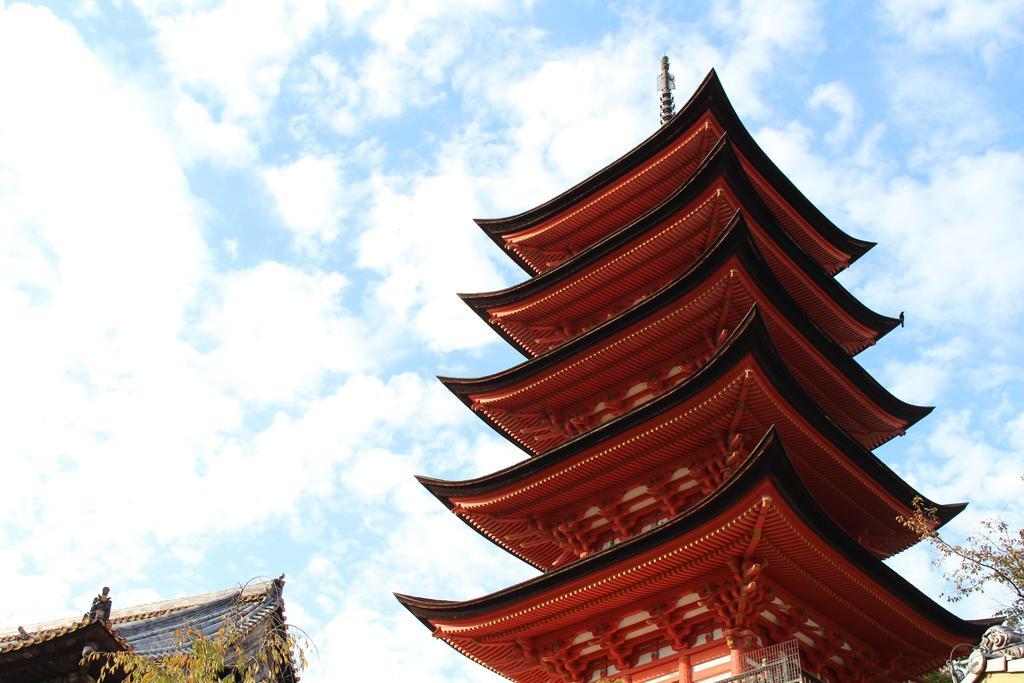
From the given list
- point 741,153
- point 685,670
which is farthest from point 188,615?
point 741,153

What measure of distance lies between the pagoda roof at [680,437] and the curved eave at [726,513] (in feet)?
6.59

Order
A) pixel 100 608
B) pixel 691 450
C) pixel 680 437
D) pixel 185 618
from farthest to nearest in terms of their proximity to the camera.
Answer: pixel 185 618
pixel 691 450
pixel 680 437
pixel 100 608

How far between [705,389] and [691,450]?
1728mm

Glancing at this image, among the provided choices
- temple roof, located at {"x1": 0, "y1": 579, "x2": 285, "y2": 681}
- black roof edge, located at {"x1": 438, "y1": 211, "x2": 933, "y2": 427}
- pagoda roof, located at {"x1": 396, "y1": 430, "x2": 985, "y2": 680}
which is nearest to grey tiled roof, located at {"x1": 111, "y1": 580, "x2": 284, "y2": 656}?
temple roof, located at {"x1": 0, "y1": 579, "x2": 285, "y2": 681}

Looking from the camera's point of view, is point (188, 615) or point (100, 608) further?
point (188, 615)

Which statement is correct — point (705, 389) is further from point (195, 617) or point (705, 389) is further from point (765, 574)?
point (195, 617)

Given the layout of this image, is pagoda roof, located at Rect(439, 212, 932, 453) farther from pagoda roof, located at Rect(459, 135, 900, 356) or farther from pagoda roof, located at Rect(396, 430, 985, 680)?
pagoda roof, located at Rect(396, 430, 985, 680)

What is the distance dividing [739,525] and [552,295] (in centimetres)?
910

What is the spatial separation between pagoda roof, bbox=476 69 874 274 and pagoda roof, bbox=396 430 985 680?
9684 millimetres

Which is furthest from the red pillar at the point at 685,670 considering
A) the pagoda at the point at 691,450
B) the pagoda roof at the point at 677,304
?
the pagoda roof at the point at 677,304

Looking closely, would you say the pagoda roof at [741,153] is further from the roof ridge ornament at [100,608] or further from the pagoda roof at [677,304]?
the roof ridge ornament at [100,608]

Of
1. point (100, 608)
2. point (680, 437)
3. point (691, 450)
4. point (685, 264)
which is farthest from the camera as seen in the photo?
point (685, 264)

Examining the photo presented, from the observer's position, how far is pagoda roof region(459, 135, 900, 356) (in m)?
19.7

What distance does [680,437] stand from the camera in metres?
17.2
